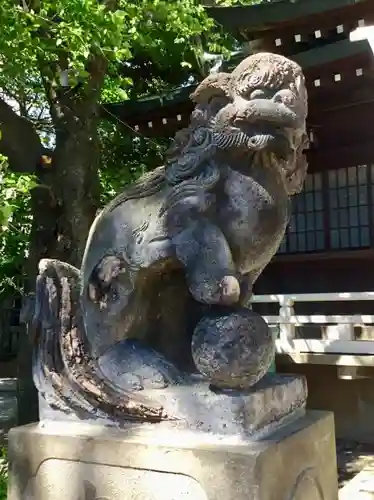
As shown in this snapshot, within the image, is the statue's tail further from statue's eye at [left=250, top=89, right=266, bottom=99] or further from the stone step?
the stone step

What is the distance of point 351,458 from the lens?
6.66 meters

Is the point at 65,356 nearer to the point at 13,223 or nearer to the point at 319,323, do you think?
the point at 319,323

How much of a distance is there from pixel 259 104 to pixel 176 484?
4.13ft

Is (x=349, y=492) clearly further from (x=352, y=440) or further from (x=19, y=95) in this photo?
(x=19, y=95)

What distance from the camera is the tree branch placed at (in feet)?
21.2

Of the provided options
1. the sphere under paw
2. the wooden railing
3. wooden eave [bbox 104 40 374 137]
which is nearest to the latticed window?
wooden eave [bbox 104 40 374 137]

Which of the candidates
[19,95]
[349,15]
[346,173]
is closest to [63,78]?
[19,95]

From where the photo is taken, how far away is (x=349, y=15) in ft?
23.0

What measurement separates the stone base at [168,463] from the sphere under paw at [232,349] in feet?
0.64

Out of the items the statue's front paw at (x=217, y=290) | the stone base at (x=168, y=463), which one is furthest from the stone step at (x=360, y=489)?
the statue's front paw at (x=217, y=290)

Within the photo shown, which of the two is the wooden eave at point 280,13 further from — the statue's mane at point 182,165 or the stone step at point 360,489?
the statue's mane at point 182,165

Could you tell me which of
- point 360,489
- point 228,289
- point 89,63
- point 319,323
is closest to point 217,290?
point 228,289

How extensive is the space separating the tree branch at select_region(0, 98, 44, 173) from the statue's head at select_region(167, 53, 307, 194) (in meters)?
4.67

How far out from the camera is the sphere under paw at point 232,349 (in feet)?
6.44
